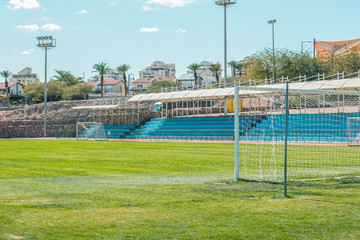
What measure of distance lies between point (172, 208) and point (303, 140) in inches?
914

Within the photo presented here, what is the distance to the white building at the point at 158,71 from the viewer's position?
168750mm

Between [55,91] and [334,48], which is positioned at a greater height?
[334,48]

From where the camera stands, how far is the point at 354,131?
2844 centimetres

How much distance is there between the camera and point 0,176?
38.6ft

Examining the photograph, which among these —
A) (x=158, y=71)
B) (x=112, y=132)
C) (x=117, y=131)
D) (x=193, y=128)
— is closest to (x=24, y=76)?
(x=158, y=71)

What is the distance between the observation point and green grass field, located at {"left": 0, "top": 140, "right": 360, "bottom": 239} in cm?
558

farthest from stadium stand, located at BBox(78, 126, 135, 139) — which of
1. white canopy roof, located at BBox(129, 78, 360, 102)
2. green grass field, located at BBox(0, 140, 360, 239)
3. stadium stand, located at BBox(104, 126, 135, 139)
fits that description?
green grass field, located at BBox(0, 140, 360, 239)

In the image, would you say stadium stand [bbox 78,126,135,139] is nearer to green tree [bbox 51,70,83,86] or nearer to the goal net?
the goal net

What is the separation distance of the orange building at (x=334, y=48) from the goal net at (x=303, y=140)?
22.1 metres

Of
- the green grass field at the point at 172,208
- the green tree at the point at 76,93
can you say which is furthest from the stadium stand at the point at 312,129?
the green tree at the point at 76,93

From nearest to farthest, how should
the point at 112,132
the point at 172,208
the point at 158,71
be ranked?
1. the point at 172,208
2. the point at 112,132
3. the point at 158,71

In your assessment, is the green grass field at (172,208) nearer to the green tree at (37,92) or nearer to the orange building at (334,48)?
the orange building at (334,48)

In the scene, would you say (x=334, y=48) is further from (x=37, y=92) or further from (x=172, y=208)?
(x=172, y=208)

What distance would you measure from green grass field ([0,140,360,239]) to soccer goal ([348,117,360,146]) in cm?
1592
